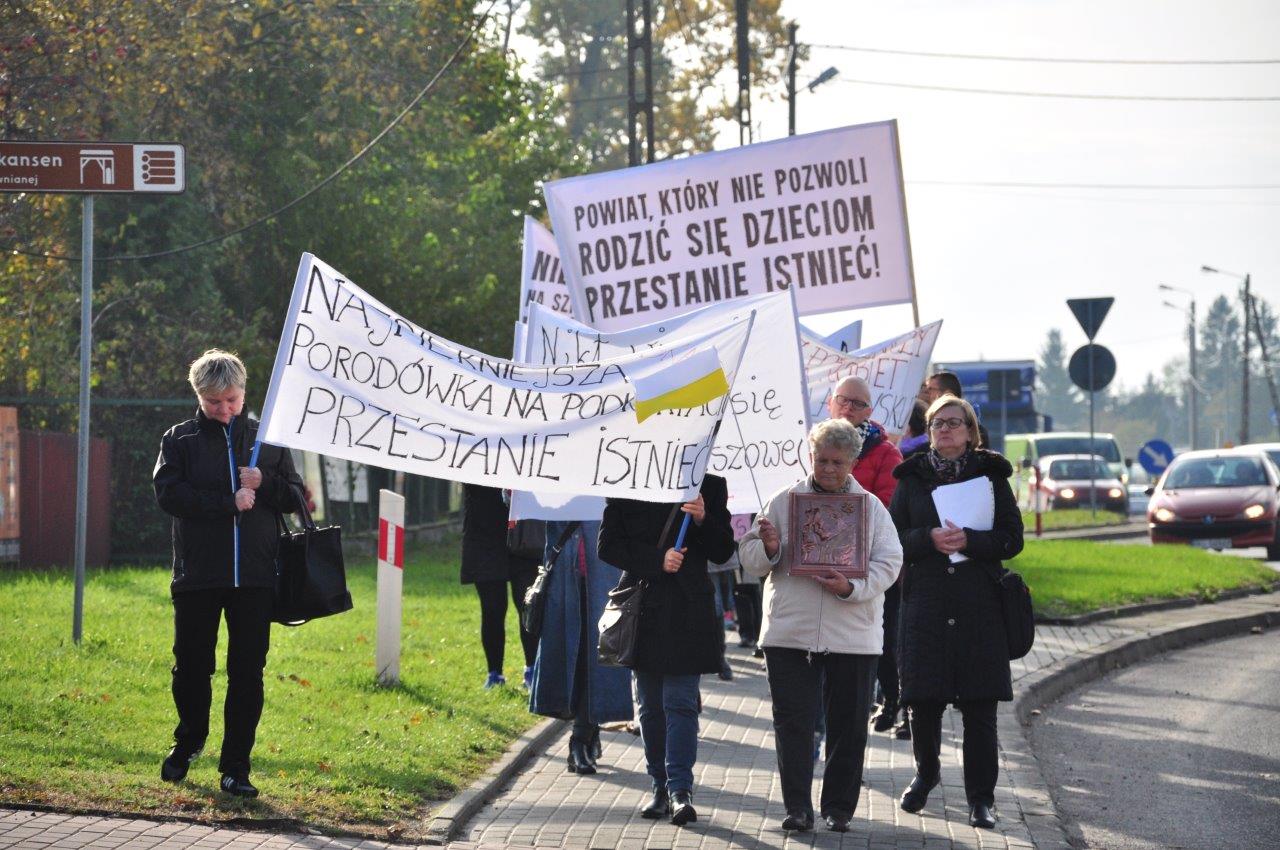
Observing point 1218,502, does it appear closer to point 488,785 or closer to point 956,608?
point 956,608

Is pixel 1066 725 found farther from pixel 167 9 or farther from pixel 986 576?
pixel 167 9

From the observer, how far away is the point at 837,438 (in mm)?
7711

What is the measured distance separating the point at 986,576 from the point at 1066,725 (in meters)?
4.10

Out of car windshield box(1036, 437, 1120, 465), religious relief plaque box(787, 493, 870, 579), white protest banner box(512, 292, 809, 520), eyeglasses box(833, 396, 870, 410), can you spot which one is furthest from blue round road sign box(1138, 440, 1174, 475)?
religious relief plaque box(787, 493, 870, 579)

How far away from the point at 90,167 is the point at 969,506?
628 centimetres

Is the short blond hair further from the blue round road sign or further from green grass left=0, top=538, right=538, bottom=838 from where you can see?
the blue round road sign

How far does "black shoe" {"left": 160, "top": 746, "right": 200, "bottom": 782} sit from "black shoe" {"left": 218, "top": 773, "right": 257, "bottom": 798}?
1.03ft

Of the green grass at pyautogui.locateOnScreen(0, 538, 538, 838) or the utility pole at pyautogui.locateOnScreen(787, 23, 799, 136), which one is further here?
the utility pole at pyautogui.locateOnScreen(787, 23, 799, 136)

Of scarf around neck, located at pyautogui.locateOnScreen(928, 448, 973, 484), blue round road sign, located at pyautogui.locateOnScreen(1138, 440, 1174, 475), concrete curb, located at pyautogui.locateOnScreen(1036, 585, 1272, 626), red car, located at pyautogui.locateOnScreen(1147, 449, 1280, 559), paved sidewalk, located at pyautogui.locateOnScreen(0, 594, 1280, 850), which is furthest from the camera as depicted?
blue round road sign, located at pyautogui.locateOnScreen(1138, 440, 1174, 475)

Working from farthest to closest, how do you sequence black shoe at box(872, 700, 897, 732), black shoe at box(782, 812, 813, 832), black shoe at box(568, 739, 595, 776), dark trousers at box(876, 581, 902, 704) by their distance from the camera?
black shoe at box(872, 700, 897, 732), dark trousers at box(876, 581, 902, 704), black shoe at box(568, 739, 595, 776), black shoe at box(782, 812, 813, 832)

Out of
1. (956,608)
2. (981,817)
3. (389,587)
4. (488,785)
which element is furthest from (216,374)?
→ (389,587)

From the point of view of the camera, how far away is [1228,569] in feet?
73.7

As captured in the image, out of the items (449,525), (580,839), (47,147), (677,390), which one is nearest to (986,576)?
(677,390)

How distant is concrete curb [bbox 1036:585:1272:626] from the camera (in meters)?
17.0
